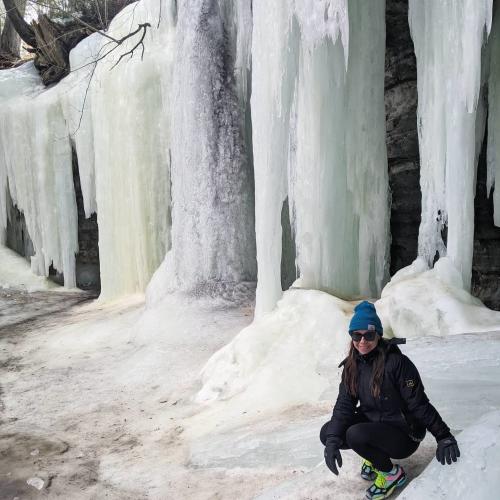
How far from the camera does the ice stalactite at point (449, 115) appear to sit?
3682mm

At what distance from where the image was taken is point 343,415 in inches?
79.7

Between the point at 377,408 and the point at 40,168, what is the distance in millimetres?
9363

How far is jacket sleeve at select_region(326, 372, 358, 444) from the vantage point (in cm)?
200

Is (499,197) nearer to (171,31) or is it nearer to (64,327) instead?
(64,327)

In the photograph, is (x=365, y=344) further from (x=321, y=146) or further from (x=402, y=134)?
(x=402, y=134)

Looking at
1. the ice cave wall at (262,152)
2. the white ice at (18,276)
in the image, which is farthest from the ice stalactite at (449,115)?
the white ice at (18,276)

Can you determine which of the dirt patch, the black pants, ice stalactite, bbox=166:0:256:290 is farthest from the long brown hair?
ice stalactite, bbox=166:0:256:290

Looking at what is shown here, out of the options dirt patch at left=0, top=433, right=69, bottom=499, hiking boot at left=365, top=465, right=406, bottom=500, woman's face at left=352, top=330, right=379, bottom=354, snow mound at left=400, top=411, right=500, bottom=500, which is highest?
Result: woman's face at left=352, top=330, right=379, bottom=354

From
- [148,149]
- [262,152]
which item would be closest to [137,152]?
[148,149]

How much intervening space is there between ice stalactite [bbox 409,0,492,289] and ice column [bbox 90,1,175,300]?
4.52 meters

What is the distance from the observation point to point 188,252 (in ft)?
20.7

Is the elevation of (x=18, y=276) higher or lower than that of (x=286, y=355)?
lower

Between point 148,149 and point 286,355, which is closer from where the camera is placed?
point 286,355

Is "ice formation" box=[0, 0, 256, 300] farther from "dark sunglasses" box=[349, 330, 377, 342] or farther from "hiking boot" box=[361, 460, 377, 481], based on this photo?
"dark sunglasses" box=[349, 330, 377, 342]
